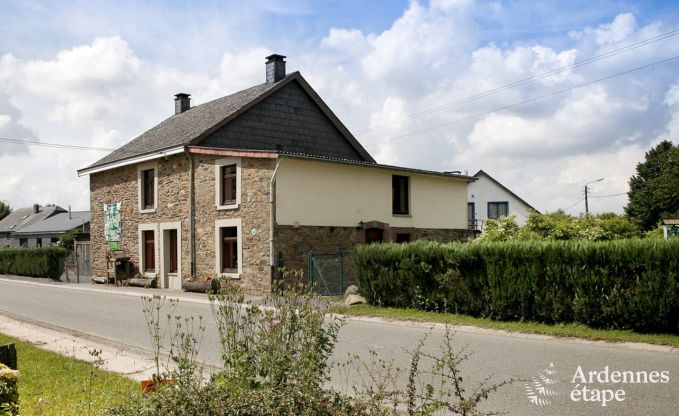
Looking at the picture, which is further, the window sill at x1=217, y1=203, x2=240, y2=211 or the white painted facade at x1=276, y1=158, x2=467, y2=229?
the window sill at x1=217, y1=203, x2=240, y2=211

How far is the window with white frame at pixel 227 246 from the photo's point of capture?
2141 centimetres

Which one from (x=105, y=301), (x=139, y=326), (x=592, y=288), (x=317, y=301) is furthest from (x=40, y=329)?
(x=592, y=288)

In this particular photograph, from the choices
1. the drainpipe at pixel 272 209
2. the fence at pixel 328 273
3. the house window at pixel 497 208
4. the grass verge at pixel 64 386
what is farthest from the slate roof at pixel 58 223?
the grass verge at pixel 64 386

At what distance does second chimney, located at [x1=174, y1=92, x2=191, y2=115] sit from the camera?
33.0 metres

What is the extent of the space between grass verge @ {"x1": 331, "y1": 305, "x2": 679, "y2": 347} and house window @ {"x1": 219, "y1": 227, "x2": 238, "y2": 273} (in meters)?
7.39

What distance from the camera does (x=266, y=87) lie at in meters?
27.8

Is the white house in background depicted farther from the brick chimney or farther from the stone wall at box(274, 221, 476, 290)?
the stone wall at box(274, 221, 476, 290)

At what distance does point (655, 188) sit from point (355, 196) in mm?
38331

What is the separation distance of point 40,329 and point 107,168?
670 inches

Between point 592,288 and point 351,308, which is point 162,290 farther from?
point 592,288

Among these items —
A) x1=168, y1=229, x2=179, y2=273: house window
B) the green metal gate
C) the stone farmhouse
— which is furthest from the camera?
x1=168, y1=229, x2=179, y2=273: house window

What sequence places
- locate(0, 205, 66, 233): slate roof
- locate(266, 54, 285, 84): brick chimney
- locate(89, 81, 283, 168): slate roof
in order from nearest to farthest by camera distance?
locate(89, 81, 283, 168): slate roof → locate(266, 54, 285, 84): brick chimney → locate(0, 205, 66, 233): slate roof

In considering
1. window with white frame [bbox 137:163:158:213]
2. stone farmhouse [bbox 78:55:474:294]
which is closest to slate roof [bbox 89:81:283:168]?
stone farmhouse [bbox 78:55:474:294]

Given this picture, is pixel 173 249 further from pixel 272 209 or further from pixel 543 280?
pixel 543 280
